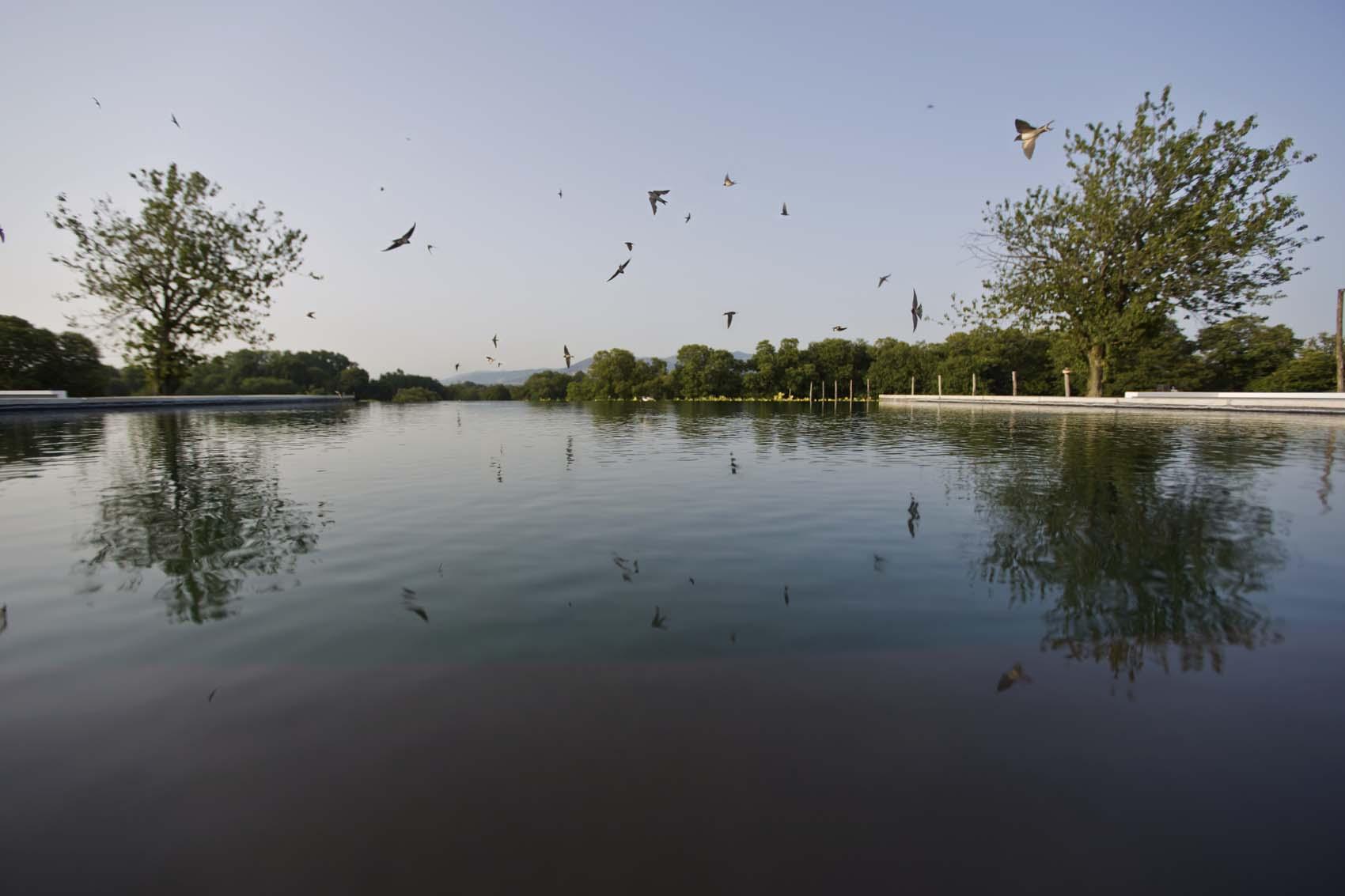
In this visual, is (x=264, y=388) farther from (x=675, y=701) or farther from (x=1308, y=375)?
(x=1308, y=375)

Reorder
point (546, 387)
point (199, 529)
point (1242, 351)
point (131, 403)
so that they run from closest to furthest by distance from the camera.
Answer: point (199, 529), point (131, 403), point (1242, 351), point (546, 387)

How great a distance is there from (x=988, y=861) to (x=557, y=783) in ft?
6.64

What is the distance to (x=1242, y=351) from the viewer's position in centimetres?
6956

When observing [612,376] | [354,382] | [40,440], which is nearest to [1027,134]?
[40,440]

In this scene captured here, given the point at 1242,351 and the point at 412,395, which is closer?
the point at 1242,351

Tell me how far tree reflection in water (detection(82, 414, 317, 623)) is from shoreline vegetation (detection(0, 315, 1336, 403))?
41036mm

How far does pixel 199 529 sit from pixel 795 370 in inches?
5024

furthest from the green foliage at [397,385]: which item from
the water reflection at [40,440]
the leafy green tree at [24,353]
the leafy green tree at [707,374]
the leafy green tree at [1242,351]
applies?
the leafy green tree at [1242,351]

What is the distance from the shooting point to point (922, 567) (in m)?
7.27

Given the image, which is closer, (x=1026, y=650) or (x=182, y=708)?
(x=182, y=708)

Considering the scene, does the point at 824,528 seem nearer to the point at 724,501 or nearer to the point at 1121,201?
the point at 724,501

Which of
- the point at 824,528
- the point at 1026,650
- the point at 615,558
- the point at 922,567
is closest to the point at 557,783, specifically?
the point at 1026,650

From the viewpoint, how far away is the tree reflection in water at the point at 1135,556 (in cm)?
521

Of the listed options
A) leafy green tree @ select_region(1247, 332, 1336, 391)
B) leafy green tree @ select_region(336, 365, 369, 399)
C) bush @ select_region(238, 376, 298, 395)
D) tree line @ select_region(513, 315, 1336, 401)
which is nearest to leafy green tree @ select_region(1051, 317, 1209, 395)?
tree line @ select_region(513, 315, 1336, 401)
